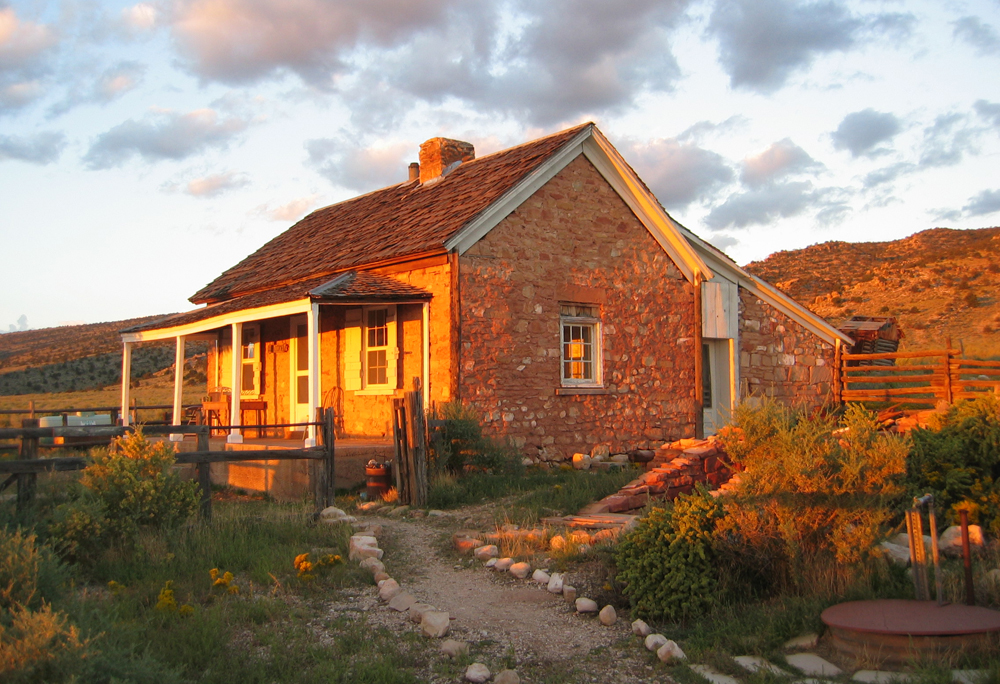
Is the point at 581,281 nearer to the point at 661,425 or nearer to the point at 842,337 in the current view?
the point at 661,425

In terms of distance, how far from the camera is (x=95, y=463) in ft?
23.4

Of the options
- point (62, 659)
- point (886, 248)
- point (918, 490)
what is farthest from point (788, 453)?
point (886, 248)

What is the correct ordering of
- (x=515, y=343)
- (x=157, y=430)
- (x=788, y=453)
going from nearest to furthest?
(x=788, y=453) → (x=157, y=430) → (x=515, y=343)

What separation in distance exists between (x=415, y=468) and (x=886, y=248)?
46329 mm

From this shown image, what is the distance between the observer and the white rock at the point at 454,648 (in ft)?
17.2

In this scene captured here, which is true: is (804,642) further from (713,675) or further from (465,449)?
(465,449)

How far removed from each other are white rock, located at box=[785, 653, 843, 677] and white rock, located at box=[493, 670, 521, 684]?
1.64m

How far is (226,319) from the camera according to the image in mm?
13516

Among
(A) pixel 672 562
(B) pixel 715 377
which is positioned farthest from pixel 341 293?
(B) pixel 715 377

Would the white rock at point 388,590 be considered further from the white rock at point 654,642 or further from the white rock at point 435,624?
the white rock at point 654,642

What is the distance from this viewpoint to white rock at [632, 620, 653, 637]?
5613 mm

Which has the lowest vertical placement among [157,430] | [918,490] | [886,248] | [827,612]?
[827,612]

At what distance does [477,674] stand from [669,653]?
3.94ft

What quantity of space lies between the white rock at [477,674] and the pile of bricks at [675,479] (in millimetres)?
4490
